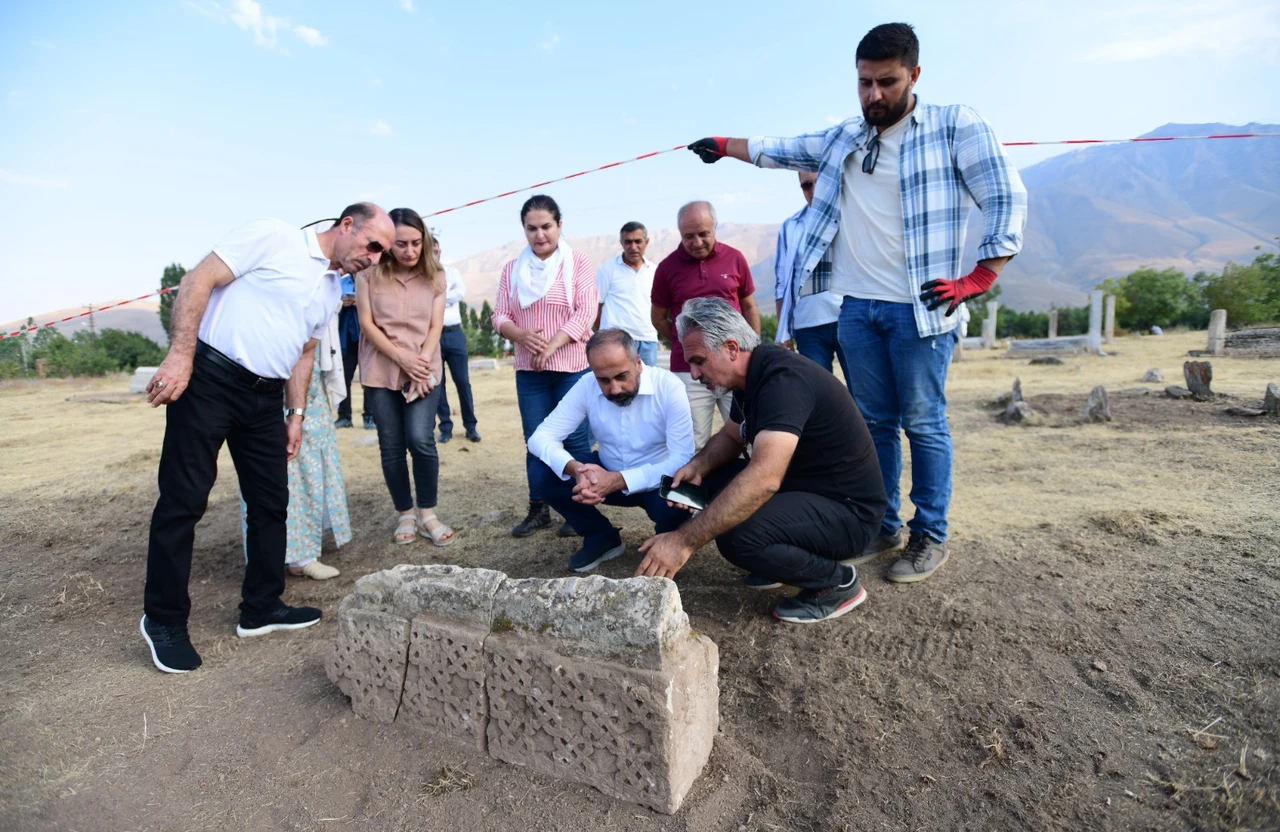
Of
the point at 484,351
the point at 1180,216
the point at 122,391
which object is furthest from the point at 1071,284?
the point at 122,391

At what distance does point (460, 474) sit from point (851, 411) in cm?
383

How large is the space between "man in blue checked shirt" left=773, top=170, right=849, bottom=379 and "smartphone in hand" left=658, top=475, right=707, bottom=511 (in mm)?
876

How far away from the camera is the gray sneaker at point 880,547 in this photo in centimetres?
330

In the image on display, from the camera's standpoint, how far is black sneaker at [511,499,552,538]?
13.6 ft

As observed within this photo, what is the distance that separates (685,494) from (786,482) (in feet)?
1.39

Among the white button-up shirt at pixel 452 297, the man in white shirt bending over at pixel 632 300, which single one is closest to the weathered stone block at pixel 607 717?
the man in white shirt bending over at pixel 632 300

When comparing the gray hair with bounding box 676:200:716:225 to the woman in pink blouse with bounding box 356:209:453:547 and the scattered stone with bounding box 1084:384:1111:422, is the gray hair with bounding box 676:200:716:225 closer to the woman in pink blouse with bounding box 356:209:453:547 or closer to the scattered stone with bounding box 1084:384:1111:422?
the woman in pink blouse with bounding box 356:209:453:547

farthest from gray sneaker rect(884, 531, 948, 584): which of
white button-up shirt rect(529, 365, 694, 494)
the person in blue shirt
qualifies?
→ the person in blue shirt

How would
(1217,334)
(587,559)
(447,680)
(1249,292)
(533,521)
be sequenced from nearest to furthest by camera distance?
(447,680) → (587,559) → (533,521) → (1217,334) → (1249,292)

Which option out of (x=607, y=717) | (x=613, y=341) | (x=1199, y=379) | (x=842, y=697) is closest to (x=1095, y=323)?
(x=1199, y=379)

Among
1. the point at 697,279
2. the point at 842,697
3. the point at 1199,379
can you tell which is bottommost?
the point at 842,697

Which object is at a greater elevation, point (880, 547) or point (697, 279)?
Answer: point (697, 279)

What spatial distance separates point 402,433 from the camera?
3.93 m

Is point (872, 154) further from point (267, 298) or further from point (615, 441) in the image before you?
point (267, 298)
